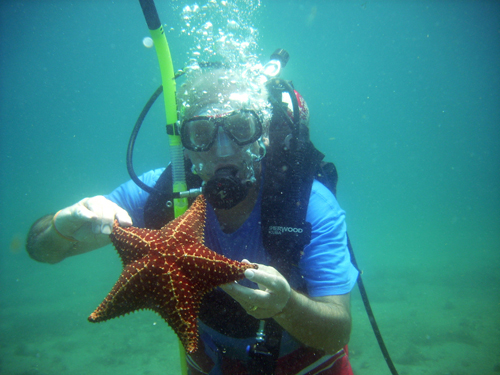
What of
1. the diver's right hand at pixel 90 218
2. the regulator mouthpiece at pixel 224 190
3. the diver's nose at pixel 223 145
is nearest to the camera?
the diver's right hand at pixel 90 218

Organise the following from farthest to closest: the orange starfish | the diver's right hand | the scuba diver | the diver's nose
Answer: the diver's nose → the scuba diver → the diver's right hand → the orange starfish

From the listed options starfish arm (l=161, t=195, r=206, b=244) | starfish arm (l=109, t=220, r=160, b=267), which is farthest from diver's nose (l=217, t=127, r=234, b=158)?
starfish arm (l=109, t=220, r=160, b=267)

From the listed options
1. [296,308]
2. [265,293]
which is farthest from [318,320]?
[265,293]

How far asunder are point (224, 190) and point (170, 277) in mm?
1157

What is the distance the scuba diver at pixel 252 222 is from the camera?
2543 mm

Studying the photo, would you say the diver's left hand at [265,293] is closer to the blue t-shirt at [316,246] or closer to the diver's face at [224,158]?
the blue t-shirt at [316,246]

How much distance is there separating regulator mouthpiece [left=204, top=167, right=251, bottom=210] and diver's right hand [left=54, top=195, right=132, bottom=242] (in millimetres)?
792

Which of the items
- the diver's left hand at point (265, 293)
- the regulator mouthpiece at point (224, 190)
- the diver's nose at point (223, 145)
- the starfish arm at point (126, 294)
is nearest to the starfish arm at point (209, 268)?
the diver's left hand at point (265, 293)

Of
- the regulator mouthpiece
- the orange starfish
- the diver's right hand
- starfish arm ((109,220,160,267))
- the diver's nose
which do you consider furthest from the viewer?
the diver's nose

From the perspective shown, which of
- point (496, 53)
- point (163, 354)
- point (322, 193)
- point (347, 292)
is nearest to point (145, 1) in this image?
point (322, 193)

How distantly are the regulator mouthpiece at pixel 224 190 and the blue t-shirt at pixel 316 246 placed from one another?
1.10ft

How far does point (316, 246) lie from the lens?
106 inches

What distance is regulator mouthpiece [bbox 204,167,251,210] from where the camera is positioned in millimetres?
2650

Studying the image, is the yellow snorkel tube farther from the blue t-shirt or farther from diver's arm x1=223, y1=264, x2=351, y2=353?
diver's arm x1=223, y1=264, x2=351, y2=353
